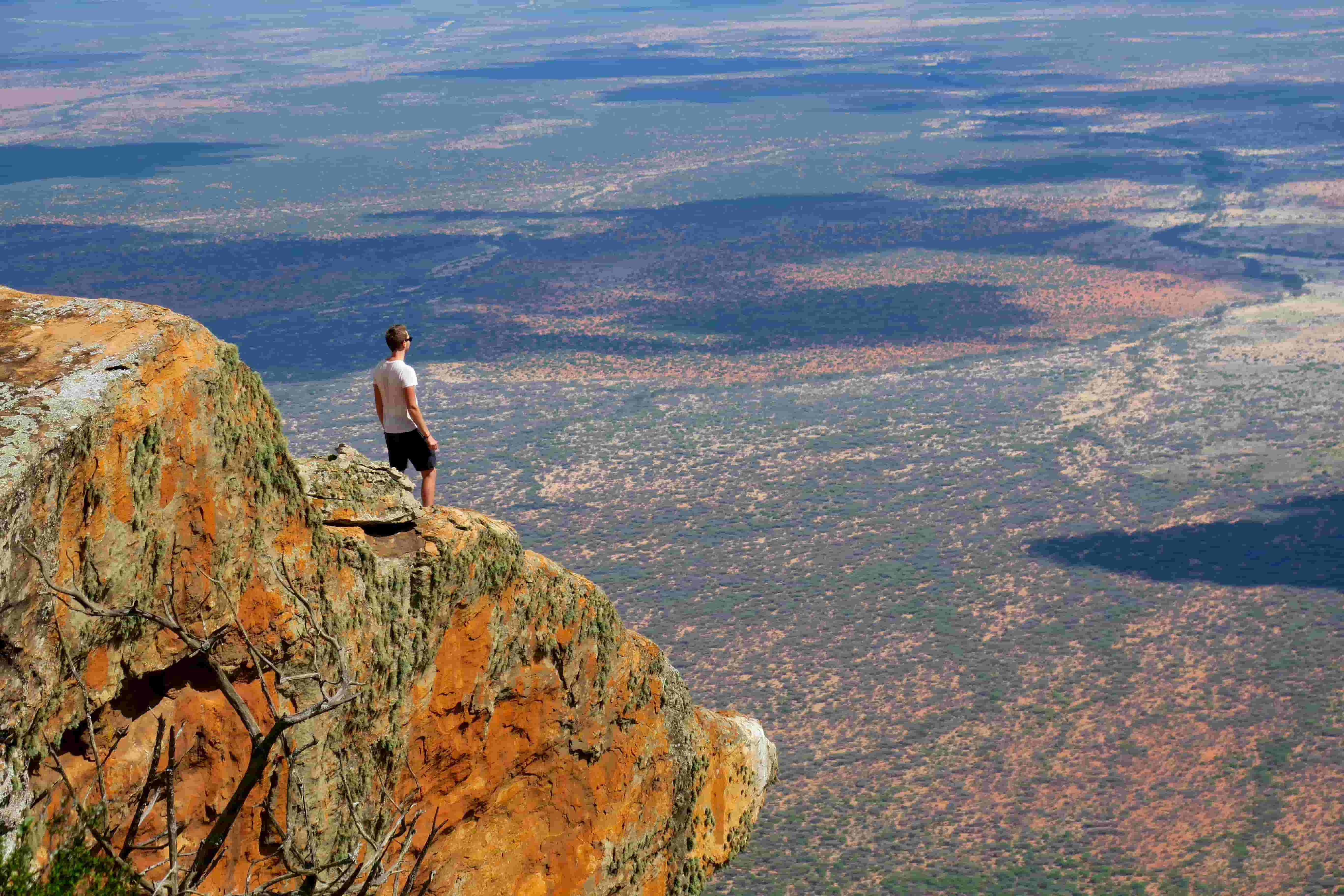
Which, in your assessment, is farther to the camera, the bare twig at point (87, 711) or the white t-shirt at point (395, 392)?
the white t-shirt at point (395, 392)

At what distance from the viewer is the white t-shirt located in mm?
12438

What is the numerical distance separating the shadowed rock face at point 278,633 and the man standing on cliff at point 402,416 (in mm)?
1240

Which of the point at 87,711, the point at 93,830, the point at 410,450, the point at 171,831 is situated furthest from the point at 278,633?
the point at 410,450

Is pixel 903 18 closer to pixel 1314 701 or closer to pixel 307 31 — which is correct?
pixel 307 31

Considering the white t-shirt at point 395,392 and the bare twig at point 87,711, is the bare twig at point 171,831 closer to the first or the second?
the bare twig at point 87,711

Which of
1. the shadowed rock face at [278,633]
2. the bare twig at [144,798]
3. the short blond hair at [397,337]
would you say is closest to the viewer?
→ the bare twig at [144,798]

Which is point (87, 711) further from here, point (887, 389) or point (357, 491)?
point (887, 389)

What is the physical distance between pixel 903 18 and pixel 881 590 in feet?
540

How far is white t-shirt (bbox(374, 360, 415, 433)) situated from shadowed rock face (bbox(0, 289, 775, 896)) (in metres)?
1.25

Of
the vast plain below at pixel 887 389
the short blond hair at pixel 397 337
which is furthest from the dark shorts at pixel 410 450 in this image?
the vast plain below at pixel 887 389

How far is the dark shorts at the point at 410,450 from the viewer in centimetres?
1278

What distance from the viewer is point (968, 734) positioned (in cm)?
2511

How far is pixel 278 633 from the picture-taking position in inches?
357

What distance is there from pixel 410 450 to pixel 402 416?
38 cm
